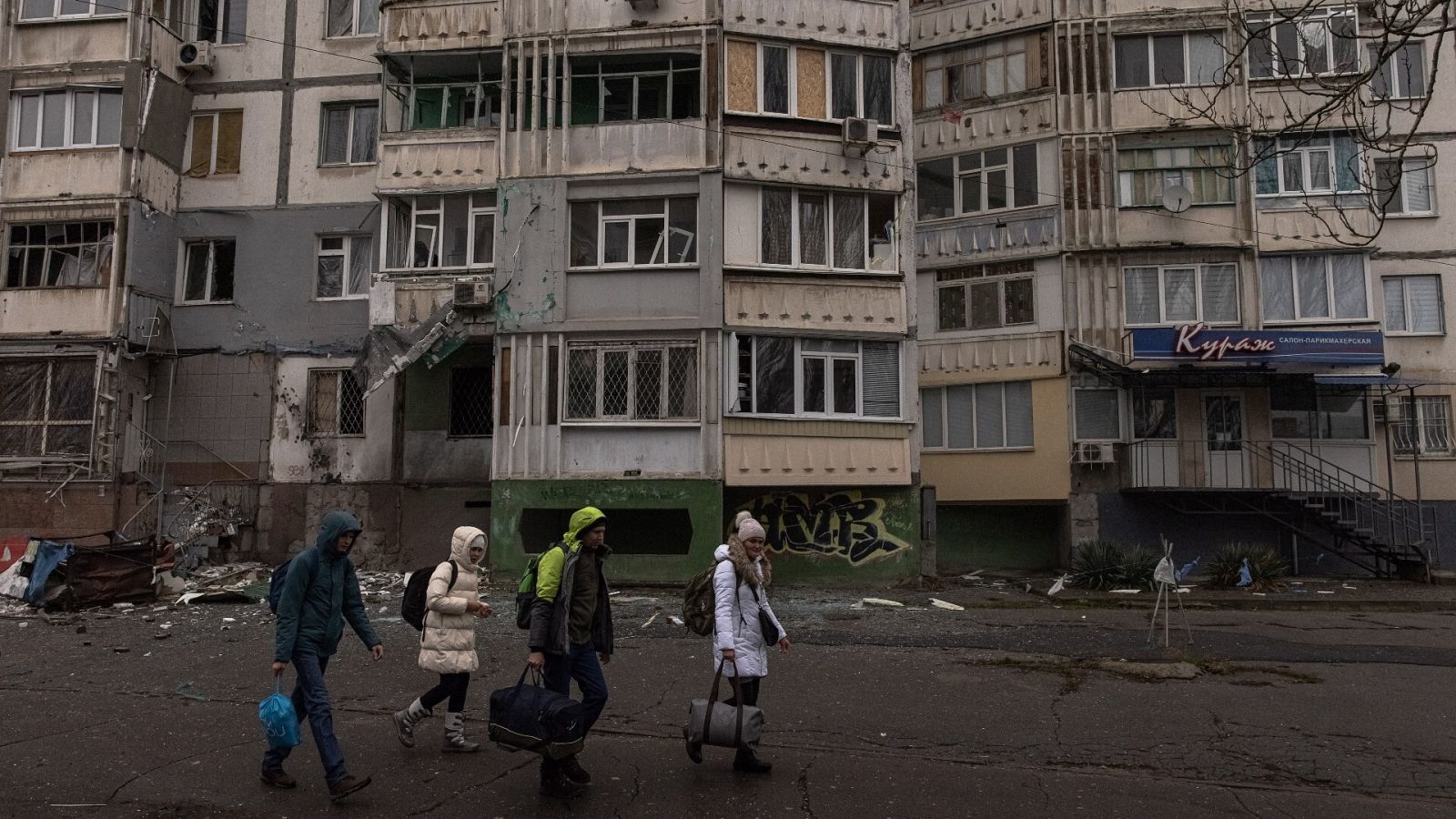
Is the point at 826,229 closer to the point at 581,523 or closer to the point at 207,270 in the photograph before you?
the point at 207,270

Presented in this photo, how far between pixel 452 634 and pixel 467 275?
39.6 ft

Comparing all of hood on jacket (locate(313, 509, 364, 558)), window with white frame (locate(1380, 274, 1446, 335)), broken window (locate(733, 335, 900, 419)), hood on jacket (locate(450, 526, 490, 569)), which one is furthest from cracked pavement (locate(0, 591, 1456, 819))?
window with white frame (locate(1380, 274, 1446, 335))

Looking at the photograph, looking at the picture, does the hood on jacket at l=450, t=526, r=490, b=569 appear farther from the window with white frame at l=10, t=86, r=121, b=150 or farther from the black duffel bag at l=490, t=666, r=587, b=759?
the window with white frame at l=10, t=86, r=121, b=150

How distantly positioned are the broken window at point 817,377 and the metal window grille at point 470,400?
5.17 metres

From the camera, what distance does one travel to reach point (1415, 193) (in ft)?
71.8

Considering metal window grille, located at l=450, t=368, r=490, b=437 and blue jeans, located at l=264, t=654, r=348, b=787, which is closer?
blue jeans, located at l=264, t=654, r=348, b=787

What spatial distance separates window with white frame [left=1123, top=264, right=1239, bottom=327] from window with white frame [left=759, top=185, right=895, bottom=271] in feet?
20.5

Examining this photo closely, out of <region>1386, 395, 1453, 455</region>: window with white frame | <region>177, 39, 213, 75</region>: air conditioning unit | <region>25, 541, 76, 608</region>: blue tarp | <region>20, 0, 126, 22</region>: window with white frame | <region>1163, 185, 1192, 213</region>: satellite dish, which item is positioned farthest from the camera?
<region>1386, 395, 1453, 455</region>: window with white frame

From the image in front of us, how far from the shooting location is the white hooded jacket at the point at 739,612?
6.52 m

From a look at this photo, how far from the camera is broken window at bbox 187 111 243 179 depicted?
2045 cm

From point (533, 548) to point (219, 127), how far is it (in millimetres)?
11053

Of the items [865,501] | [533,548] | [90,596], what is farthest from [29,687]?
[865,501]

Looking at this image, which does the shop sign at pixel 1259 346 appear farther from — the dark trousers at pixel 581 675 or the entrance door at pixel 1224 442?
the dark trousers at pixel 581 675

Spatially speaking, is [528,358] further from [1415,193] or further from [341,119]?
[1415,193]
